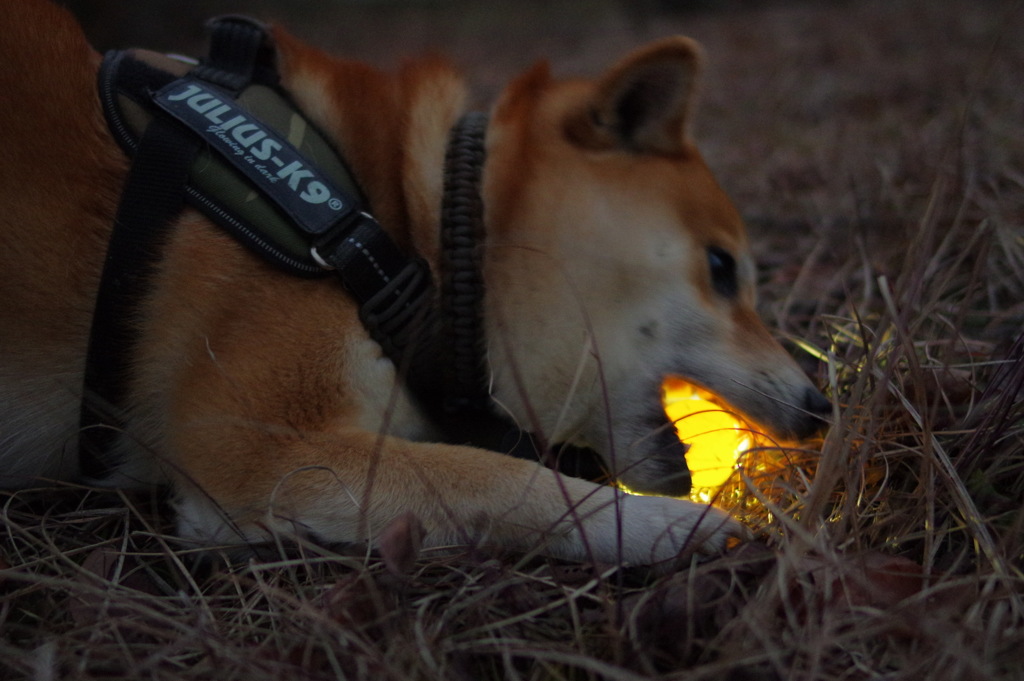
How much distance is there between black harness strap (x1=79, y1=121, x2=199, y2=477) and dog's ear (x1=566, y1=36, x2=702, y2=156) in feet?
2.71

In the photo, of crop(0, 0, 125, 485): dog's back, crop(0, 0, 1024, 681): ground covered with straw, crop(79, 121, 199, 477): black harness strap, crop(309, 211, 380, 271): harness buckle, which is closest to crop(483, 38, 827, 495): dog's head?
crop(0, 0, 1024, 681): ground covered with straw

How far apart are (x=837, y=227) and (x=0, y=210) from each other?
101 inches

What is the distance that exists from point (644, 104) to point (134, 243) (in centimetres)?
110

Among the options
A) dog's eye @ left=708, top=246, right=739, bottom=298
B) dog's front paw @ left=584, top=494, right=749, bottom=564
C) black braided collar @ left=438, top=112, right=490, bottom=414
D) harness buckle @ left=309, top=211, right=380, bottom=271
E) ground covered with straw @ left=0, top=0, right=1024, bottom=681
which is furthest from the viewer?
dog's eye @ left=708, top=246, right=739, bottom=298

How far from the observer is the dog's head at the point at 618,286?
156 centimetres

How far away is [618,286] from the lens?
1.58 metres

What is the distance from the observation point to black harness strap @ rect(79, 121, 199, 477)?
1.36 meters

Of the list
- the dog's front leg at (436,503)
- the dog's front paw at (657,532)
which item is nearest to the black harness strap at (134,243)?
the dog's front leg at (436,503)

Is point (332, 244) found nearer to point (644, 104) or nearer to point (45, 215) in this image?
point (45, 215)

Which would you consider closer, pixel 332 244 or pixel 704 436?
pixel 332 244

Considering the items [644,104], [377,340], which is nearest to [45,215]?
[377,340]

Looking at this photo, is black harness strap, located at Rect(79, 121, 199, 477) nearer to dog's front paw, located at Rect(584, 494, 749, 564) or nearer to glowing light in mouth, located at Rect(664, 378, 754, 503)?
dog's front paw, located at Rect(584, 494, 749, 564)

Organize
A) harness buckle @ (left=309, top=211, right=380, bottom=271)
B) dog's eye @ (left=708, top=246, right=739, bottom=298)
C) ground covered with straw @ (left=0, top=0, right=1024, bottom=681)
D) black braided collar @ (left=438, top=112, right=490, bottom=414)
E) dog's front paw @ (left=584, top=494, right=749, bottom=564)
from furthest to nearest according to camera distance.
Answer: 1. dog's eye @ (left=708, top=246, right=739, bottom=298)
2. black braided collar @ (left=438, top=112, right=490, bottom=414)
3. harness buckle @ (left=309, top=211, right=380, bottom=271)
4. dog's front paw @ (left=584, top=494, right=749, bottom=564)
5. ground covered with straw @ (left=0, top=0, right=1024, bottom=681)

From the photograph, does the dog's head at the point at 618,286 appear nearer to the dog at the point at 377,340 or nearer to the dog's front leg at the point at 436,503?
the dog at the point at 377,340
